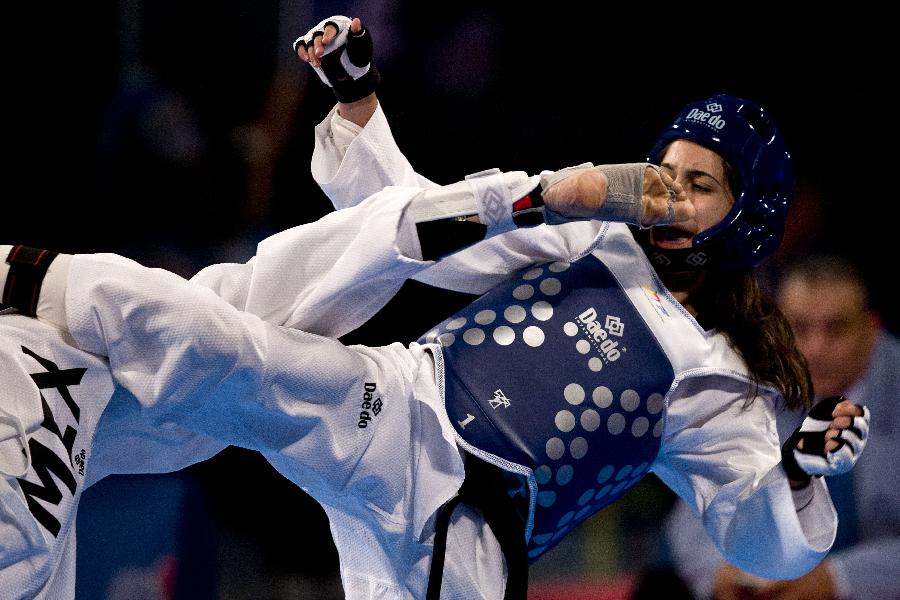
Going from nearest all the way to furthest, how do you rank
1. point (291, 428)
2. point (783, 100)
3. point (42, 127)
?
1. point (291, 428)
2. point (42, 127)
3. point (783, 100)

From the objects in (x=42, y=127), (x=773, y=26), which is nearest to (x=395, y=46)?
(x=42, y=127)

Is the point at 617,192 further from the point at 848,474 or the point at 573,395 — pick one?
the point at 848,474

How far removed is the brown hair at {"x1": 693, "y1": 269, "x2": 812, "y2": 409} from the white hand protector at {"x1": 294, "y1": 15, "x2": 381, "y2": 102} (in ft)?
3.13

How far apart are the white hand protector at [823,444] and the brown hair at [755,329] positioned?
0.80 feet

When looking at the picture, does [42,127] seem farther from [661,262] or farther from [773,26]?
[773,26]

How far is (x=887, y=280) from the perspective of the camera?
3445 mm

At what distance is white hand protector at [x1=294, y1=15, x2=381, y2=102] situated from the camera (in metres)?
2.21

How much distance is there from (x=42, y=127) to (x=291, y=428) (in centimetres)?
155

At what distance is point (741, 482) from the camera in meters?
2.23

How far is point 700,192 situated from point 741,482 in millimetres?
681

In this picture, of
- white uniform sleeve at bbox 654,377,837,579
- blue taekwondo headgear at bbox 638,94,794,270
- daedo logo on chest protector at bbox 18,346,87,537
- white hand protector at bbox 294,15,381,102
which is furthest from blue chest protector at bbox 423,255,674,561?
daedo logo on chest protector at bbox 18,346,87,537

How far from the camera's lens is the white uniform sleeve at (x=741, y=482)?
219 centimetres

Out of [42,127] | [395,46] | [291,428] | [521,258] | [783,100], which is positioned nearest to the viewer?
[291,428]

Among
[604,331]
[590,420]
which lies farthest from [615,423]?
[604,331]
